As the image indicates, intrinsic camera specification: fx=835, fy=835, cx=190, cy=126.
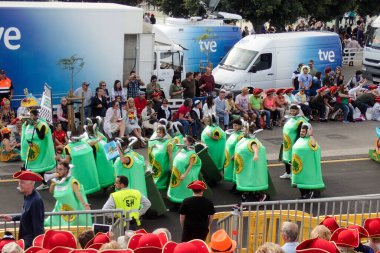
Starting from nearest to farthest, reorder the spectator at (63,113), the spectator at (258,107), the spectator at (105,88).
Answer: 1. the spectator at (63,113)
2. the spectator at (105,88)
3. the spectator at (258,107)

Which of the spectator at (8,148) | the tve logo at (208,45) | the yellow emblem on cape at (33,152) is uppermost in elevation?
the tve logo at (208,45)

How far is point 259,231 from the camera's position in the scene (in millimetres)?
11836

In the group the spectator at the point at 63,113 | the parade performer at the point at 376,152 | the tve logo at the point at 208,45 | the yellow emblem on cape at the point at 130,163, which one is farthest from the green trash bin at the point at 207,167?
the tve logo at the point at 208,45

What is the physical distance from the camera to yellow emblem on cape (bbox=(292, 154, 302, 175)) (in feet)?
50.5

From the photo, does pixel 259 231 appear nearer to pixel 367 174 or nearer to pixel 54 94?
pixel 367 174

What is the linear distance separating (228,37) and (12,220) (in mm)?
19151

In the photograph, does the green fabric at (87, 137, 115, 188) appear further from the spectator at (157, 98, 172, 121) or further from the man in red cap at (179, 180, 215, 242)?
the spectator at (157, 98, 172, 121)

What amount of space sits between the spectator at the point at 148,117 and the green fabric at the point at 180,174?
219 inches

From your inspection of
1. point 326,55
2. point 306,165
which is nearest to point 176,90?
point 326,55

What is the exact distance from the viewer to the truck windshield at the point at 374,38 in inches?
1147

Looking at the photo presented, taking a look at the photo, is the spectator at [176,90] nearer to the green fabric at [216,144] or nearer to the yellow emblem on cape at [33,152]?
the green fabric at [216,144]

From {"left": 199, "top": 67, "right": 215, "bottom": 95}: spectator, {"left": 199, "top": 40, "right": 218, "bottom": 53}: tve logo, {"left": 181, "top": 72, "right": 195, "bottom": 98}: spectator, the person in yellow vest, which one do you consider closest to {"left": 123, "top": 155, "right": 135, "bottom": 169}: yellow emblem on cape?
the person in yellow vest

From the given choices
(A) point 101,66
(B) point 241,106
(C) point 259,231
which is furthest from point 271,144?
(C) point 259,231

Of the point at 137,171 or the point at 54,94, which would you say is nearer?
the point at 137,171
